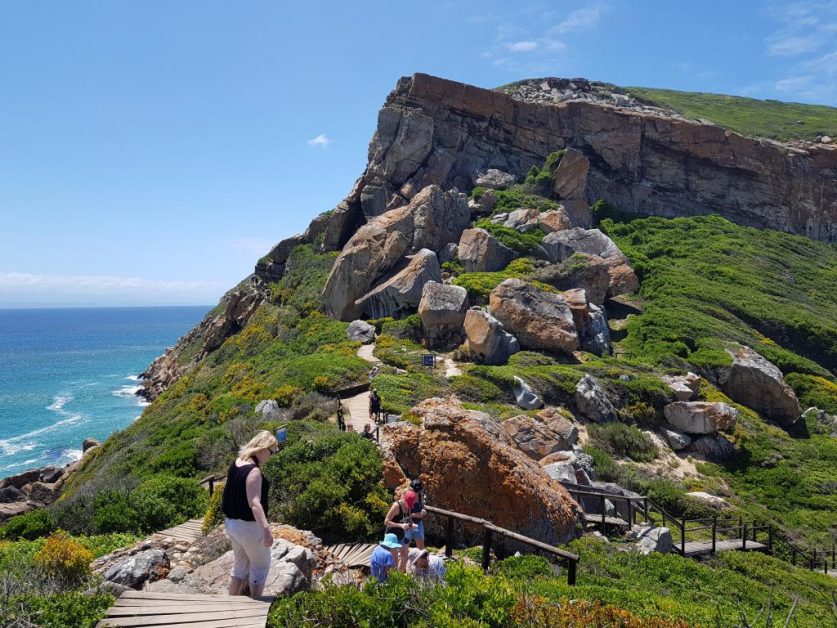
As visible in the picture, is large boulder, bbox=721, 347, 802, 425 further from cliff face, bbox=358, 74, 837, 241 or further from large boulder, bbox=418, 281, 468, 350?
cliff face, bbox=358, 74, 837, 241

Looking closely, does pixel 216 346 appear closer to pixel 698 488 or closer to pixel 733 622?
pixel 698 488

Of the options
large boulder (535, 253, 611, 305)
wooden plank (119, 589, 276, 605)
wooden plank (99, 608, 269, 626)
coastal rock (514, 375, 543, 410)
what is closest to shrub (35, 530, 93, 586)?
wooden plank (119, 589, 276, 605)

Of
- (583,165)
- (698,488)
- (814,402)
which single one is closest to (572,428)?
(698,488)

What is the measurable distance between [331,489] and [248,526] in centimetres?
367

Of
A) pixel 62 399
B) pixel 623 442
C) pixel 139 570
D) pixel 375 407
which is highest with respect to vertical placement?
pixel 375 407

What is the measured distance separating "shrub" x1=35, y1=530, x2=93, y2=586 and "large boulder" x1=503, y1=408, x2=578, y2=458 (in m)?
11.3

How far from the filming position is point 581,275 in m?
33.6

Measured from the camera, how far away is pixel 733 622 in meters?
6.11

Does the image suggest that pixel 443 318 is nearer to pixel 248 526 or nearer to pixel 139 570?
pixel 139 570

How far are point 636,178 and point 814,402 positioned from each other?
33093 mm

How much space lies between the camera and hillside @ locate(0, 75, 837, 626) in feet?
31.1

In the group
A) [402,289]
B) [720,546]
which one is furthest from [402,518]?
[402,289]

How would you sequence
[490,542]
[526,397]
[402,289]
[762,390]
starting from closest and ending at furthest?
[490,542] → [526,397] → [762,390] → [402,289]

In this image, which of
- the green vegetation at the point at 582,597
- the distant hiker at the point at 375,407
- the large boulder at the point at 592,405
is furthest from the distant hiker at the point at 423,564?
the large boulder at the point at 592,405
